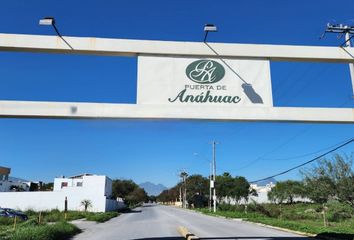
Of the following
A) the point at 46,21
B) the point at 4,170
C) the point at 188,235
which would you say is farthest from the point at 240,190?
the point at 46,21

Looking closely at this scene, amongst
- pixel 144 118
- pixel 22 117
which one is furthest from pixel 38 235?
pixel 144 118

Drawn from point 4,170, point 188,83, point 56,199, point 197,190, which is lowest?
point 56,199

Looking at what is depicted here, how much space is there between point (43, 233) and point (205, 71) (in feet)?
31.6

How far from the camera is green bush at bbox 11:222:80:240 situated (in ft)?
51.3

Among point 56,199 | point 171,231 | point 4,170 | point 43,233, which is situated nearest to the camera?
point 43,233

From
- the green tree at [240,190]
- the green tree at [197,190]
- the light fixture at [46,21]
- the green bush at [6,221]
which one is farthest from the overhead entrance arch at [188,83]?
the green tree at [197,190]

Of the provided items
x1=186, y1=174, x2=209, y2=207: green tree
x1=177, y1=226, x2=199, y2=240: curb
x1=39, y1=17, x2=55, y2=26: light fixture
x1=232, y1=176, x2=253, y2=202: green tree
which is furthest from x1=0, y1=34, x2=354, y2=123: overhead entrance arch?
x1=186, y1=174, x2=209, y2=207: green tree

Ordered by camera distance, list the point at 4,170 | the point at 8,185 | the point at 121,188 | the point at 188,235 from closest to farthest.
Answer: the point at 188,235
the point at 8,185
the point at 4,170
the point at 121,188

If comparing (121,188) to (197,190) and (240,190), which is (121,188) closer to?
(197,190)

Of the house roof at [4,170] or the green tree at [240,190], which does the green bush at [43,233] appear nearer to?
the green tree at [240,190]

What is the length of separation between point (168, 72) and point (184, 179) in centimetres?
10870

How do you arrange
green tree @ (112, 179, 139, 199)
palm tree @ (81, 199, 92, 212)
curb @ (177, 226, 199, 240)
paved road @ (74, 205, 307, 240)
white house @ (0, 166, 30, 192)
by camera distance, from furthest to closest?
green tree @ (112, 179, 139, 199) → white house @ (0, 166, 30, 192) → palm tree @ (81, 199, 92, 212) → paved road @ (74, 205, 307, 240) → curb @ (177, 226, 199, 240)

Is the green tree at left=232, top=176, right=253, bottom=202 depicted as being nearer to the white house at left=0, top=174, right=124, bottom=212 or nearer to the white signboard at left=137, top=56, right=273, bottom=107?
the white house at left=0, top=174, right=124, bottom=212

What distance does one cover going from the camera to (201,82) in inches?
526
